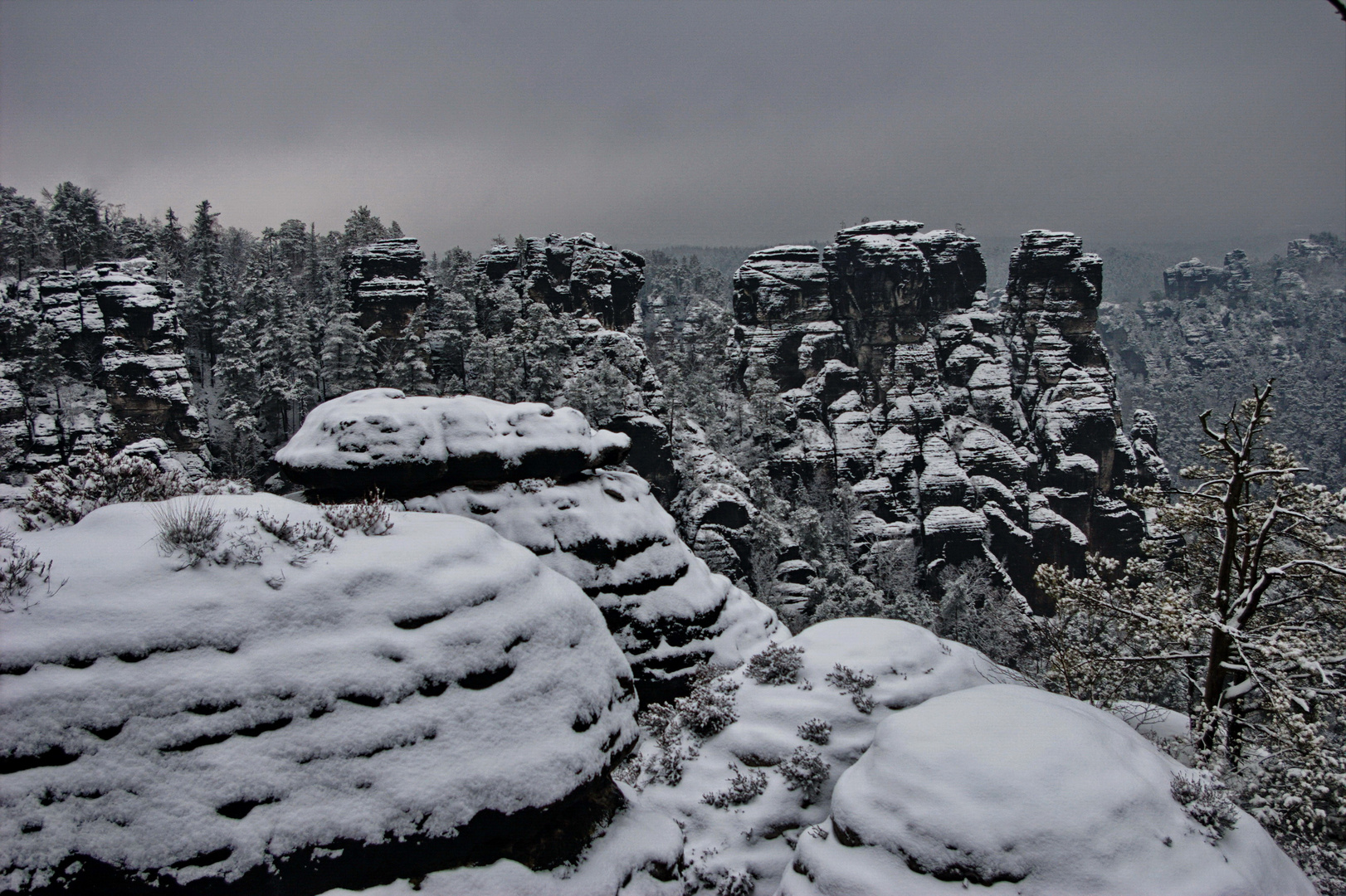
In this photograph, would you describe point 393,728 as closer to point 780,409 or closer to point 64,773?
point 64,773

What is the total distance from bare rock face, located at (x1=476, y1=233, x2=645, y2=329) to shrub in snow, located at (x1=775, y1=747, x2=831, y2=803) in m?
60.8

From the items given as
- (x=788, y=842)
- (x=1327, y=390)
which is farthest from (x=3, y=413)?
(x=1327, y=390)

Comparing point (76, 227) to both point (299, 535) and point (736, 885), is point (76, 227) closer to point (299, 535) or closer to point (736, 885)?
point (299, 535)

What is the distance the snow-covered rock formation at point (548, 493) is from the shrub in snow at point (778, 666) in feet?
7.02

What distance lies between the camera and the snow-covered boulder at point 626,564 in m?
17.6

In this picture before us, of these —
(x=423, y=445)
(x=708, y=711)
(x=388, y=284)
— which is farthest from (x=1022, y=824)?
(x=388, y=284)

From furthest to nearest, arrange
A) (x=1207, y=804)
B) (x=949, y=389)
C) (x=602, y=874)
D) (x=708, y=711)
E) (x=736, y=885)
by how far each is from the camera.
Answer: (x=949, y=389), (x=708, y=711), (x=736, y=885), (x=1207, y=804), (x=602, y=874)

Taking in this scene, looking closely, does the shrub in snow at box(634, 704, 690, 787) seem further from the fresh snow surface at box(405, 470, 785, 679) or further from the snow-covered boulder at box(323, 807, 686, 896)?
the snow-covered boulder at box(323, 807, 686, 896)

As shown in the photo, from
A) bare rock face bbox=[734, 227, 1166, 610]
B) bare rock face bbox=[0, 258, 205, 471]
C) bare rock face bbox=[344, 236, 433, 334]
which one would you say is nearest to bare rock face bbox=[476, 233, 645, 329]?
bare rock face bbox=[344, 236, 433, 334]

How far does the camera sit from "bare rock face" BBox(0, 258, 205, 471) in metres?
43.9

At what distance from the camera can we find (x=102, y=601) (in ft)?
20.4

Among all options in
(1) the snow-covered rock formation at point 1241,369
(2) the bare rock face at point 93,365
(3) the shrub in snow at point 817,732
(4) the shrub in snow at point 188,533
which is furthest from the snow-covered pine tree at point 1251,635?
A: (1) the snow-covered rock formation at point 1241,369

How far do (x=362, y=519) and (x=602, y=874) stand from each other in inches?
218

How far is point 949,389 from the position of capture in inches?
2968
